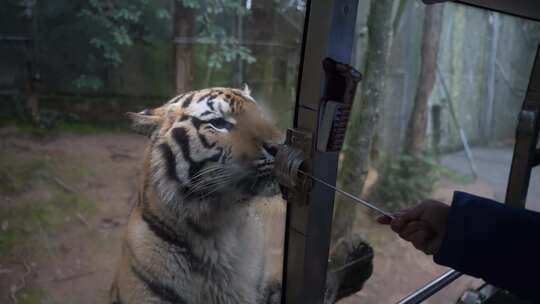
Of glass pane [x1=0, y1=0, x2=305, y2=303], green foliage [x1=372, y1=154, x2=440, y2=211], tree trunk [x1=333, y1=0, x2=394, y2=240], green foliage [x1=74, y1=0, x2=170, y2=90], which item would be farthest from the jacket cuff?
green foliage [x1=372, y1=154, x2=440, y2=211]

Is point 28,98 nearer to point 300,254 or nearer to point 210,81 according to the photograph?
point 210,81

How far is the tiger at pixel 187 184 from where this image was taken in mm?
1038

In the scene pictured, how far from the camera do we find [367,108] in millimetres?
2809

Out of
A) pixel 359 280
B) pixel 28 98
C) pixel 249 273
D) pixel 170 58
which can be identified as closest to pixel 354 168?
pixel 359 280

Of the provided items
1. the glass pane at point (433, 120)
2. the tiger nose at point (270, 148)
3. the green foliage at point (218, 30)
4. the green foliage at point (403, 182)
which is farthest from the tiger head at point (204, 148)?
the green foliage at point (403, 182)

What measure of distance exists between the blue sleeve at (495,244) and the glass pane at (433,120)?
3.46 ft

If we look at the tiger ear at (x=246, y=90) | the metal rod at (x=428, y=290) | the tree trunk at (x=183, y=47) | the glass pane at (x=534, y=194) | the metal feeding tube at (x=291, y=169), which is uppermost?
A: the tree trunk at (x=183, y=47)

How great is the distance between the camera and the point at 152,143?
3.42 feet

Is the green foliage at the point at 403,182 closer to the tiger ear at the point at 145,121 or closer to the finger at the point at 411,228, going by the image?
the finger at the point at 411,228

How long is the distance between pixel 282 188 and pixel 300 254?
16 centimetres

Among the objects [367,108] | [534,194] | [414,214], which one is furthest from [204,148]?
[534,194]

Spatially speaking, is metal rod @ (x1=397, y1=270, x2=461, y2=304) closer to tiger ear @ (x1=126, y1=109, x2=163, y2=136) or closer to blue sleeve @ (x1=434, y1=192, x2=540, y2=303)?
blue sleeve @ (x1=434, y1=192, x2=540, y2=303)

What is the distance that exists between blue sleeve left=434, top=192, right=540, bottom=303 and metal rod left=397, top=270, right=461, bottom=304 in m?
0.69

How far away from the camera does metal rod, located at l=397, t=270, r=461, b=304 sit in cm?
161
